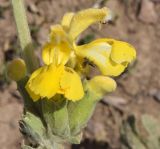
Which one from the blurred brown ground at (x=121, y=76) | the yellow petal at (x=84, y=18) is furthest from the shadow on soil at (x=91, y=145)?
the yellow petal at (x=84, y=18)

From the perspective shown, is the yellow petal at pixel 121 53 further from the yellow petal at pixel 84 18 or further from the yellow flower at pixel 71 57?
the yellow petal at pixel 84 18

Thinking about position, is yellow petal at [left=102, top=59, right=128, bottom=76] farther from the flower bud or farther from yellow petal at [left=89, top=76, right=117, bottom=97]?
the flower bud

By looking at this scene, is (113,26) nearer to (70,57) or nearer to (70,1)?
(70,1)

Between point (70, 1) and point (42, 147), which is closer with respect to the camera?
point (42, 147)

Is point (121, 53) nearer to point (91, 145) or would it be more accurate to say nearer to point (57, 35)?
point (57, 35)

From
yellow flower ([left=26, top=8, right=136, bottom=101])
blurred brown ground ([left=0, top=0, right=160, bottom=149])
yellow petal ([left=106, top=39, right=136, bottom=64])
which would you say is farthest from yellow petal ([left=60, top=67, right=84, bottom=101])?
blurred brown ground ([left=0, top=0, right=160, bottom=149])

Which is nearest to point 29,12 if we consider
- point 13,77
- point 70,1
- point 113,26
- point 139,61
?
point 70,1

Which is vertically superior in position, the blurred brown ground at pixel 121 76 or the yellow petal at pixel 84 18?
the yellow petal at pixel 84 18
